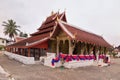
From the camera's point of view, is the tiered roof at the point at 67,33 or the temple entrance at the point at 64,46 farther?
the temple entrance at the point at 64,46

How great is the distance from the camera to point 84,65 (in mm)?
14117

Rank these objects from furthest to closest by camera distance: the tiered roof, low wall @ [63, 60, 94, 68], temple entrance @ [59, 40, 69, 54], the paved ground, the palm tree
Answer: the palm tree, temple entrance @ [59, 40, 69, 54], the tiered roof, low wall @ [63, 60, 94, 68], the paved ground

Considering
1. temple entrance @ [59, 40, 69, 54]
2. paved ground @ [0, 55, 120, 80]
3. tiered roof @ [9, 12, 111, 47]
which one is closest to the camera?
paved ground @ [0, 55, 120, 80]

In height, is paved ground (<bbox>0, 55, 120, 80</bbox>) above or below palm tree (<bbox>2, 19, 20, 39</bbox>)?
below

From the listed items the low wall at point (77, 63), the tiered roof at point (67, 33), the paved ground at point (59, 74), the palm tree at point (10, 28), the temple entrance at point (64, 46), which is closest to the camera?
the paved ground at point (59, 74)

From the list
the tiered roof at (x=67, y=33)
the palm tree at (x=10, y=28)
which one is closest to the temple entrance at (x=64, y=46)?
the tiered roof at (x=67, y=33)

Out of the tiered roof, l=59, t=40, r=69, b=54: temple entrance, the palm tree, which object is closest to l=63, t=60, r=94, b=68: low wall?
the tiered roof

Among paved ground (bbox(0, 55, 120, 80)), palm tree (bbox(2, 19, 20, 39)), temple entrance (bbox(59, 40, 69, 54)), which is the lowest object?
paved ground (bbox(0, 55, 120, 80))

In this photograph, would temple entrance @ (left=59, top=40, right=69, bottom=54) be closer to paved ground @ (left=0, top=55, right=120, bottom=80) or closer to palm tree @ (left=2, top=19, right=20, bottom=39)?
paved ground @ (left=0, top=55, right=120, bottom=80)

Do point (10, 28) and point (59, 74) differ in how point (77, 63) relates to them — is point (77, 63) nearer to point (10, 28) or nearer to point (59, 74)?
point (59, 74)

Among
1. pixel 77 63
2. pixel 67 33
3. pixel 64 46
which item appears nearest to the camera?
pixel 67 33

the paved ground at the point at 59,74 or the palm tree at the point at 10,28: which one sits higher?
the palm tree at the point at 10,28

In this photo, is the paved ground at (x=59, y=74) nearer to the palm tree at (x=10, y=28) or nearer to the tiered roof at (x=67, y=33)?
the tiered roof at (x=67, y=33)

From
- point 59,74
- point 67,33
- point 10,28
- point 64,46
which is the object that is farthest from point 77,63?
point 10,28
